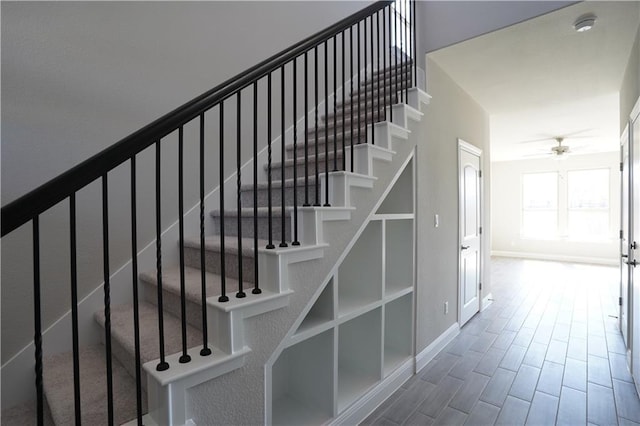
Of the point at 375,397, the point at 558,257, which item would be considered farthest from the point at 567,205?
the point at 375,397

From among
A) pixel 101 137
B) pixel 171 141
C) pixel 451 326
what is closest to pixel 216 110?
pixel 171 141

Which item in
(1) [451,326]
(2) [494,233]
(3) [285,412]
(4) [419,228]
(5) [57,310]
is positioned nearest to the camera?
(5) [57,310]

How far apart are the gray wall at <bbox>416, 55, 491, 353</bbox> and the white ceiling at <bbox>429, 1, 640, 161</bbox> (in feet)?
0.87

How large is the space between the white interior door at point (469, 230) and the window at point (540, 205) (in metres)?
5.57

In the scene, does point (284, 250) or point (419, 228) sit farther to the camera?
point (419, 228)

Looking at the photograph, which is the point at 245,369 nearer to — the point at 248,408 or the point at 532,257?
the point at 248,408

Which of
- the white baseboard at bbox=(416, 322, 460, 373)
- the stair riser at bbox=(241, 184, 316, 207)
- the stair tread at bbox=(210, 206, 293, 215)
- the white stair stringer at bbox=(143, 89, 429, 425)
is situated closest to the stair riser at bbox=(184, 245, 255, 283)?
the white stair stringer at bbox=(143, 89, 429, 425)

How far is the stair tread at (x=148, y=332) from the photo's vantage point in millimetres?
1387

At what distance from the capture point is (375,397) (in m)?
2.23

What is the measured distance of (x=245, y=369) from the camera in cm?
133

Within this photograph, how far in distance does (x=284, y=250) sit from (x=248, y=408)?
0.70m

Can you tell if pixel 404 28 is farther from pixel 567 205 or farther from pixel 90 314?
pixel 567 205

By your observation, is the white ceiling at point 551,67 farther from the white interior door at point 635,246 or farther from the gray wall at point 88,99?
the gray wall at point 88,99

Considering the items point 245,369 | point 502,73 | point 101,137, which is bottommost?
point 245,369
